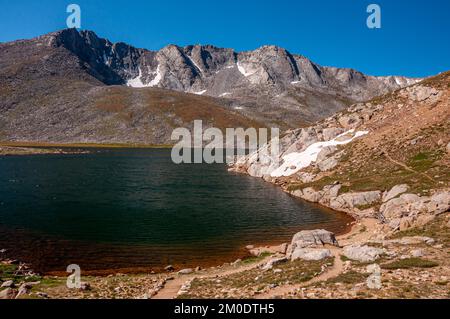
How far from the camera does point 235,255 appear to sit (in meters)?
41.2

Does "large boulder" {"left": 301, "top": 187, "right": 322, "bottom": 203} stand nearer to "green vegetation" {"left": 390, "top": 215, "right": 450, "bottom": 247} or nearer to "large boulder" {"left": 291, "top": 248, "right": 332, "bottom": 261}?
"green vegetation" {"left": 390, "top": 215, "right": 450, "bottom": 247}

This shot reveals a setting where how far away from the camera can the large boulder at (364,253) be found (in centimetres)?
2839

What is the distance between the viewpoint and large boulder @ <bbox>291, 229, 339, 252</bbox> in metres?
35.6

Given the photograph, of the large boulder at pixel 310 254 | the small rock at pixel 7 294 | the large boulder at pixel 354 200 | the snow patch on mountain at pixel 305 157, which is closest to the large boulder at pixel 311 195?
the large boulder at pixel 354 200

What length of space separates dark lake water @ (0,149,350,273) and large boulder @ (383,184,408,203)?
772cm

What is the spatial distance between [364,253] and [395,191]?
31.3m

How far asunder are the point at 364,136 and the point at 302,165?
51.8 ft

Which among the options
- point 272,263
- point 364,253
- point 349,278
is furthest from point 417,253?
point 272,263

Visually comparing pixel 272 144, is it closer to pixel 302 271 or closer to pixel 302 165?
pixel 302 165

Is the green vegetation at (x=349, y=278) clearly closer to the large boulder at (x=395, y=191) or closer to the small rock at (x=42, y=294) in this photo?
the small rock at (x=42, y=294)

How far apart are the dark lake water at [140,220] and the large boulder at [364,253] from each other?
14.3 metres

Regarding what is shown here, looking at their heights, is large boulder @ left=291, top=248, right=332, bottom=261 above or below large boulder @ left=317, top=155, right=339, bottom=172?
below

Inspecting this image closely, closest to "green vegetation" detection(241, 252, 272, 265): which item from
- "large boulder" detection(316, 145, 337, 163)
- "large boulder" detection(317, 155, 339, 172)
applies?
"large boulder" detection(317, 155, 339, 172)
